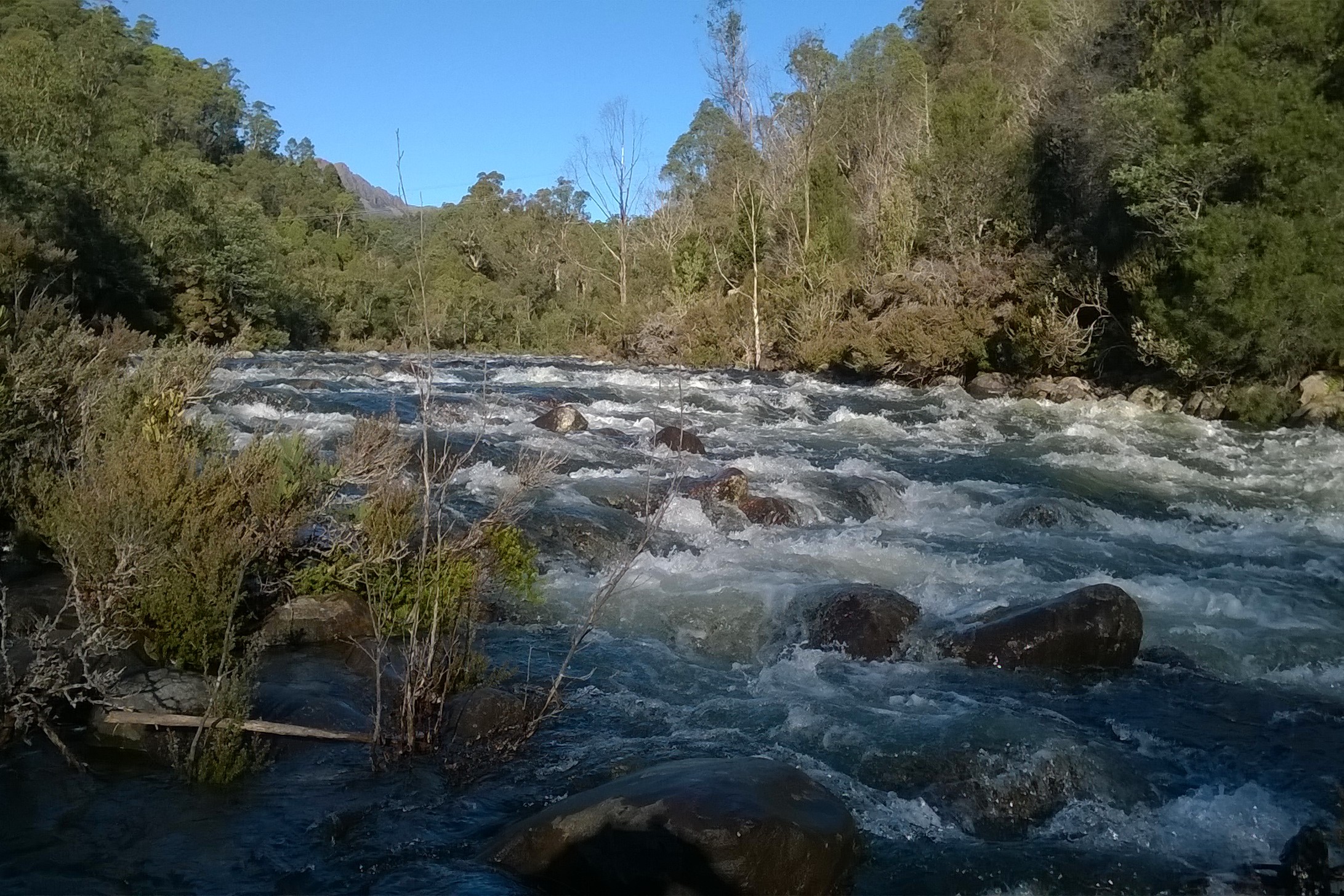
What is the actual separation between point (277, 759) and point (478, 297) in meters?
49.9

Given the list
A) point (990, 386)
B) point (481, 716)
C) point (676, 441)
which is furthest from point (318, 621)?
point (990, 386)

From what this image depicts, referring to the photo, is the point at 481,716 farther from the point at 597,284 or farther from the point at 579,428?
the point at 597,284

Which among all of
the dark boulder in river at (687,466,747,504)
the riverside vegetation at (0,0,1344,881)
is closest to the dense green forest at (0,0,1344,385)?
the riverside vegetation at (0,0,1344,881)

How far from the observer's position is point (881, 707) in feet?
19.9

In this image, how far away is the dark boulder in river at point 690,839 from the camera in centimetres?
385

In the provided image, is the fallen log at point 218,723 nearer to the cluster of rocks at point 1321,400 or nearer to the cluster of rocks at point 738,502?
the cluster of rocks at point 738,502

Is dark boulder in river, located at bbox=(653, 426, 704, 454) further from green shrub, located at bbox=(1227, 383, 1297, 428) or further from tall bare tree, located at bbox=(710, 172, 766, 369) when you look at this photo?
tall bare tree, located at bbox=(710, 172, 766, 369)

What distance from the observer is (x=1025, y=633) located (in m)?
6.84

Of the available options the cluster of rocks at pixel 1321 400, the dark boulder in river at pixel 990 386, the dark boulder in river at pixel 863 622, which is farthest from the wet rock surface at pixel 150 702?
the dark boulder in river at pixel 990 386

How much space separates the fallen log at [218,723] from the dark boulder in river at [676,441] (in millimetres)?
8857

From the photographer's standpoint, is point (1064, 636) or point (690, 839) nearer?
point (690, 839)

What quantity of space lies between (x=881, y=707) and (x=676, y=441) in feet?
28.3

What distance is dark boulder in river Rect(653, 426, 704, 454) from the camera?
46.3 feet

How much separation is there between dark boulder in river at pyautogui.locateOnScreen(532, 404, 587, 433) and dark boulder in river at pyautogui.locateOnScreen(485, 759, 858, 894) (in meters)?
11.0
